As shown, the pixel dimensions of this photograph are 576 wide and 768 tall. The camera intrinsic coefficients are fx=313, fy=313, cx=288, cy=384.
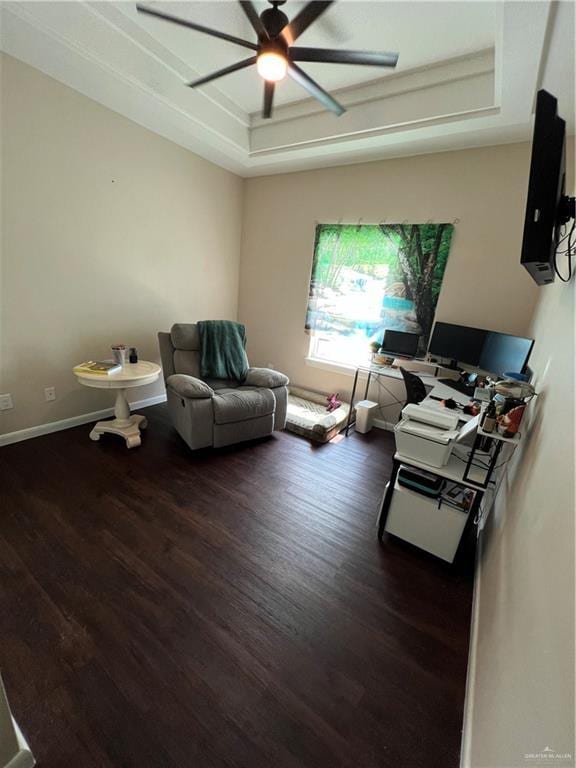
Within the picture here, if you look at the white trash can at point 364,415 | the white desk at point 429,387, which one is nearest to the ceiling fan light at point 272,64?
the white desk at point 429,387

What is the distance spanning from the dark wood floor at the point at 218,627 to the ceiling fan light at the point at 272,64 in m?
2.49

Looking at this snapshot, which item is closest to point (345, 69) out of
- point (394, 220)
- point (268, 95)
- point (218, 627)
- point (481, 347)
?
point (268, 95)

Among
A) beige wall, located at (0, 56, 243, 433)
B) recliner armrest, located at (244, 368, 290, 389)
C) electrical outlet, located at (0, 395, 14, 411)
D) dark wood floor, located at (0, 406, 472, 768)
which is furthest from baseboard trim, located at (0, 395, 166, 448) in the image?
recliner armrest, located at (244, 368, 290, 389)

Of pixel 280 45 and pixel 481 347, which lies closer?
pixel 280 45

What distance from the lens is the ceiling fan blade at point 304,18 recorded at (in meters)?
1.37

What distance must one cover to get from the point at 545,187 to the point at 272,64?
147cm

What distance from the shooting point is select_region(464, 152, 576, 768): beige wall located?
619 mm

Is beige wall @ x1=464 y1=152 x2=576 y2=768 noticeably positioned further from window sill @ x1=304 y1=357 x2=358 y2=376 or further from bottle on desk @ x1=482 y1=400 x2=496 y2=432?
window sill @ x1=304 y1=357 x2=358 y2=376

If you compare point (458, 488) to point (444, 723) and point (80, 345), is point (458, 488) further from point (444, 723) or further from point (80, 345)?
point (80, 345)

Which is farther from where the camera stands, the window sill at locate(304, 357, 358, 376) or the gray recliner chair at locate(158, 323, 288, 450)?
the window sill at locate(304, 357, 358, 376)

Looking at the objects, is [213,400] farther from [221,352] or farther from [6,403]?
[6,403]

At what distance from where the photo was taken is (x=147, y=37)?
2.13 meters

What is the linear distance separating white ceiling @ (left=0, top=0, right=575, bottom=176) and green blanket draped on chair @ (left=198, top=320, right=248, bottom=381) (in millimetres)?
1729

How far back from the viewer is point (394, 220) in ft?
10.0
